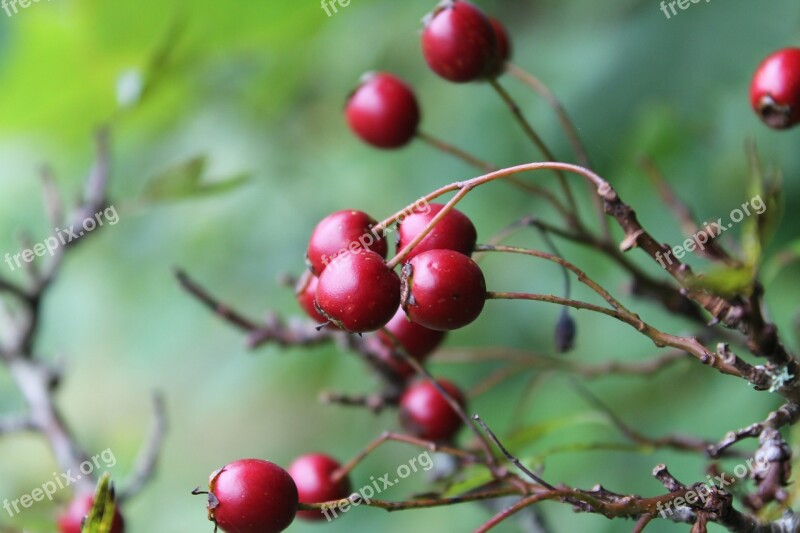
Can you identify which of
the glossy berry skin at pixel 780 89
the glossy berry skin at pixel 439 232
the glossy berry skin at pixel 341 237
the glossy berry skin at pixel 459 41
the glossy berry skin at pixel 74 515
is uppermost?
the glossy berry skin at pixel 459 41

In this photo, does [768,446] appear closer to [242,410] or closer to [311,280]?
[311,280]

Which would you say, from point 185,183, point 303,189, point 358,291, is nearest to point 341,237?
point 358,291

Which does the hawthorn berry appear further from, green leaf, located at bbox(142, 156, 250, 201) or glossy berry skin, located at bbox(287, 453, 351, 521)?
green leaf, located at bbox(142, 156, 250, 201)

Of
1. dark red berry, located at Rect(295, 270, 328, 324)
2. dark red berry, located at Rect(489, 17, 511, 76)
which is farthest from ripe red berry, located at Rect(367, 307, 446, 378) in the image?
dark red berry, located at Rect(489, 17, 511, 76)

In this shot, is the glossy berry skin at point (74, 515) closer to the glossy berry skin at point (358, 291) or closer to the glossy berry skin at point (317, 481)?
the glossy berry skin at point (317, 481)

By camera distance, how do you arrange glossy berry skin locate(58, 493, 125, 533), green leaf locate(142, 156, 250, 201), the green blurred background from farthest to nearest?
1. the green blurred background
2. green leaf locate(142, 156, 250, 201)
3. glossy berry skin locate(58, 493, 125, 533)

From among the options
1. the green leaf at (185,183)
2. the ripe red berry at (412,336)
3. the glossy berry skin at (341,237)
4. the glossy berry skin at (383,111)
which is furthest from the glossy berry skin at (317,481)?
the green leaf at (185,183)
